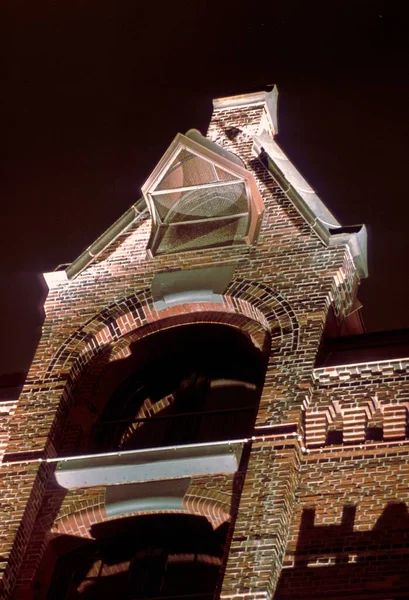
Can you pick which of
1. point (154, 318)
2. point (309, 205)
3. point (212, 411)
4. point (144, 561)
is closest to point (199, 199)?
point (309, 205)

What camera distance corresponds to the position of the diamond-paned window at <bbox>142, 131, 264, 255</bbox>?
19.6 metres

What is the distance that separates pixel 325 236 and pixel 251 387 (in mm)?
2210

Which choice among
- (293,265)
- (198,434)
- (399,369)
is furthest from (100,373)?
(399,369)

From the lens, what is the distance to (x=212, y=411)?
59.2 ft

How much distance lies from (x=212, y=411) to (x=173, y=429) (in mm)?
537

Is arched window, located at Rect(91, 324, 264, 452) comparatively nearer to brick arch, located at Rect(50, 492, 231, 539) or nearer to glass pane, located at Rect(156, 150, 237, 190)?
brick arch, located at Rect(50, 492, 231, 539)

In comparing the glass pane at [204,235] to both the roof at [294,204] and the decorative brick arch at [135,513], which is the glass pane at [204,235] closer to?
the roof at [294,204]

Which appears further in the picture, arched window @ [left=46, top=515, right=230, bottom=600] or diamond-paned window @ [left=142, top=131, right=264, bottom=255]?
diamond-paned window @ [left=142, top=131, right=264, bottom=255]

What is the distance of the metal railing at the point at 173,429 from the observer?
697 inches

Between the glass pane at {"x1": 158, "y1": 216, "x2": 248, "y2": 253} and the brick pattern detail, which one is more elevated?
the glass pane at {"x1": 158, "y1": 216, "x2": 248, "y2": 253}

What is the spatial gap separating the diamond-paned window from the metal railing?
8.33 feet

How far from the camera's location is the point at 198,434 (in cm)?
1777

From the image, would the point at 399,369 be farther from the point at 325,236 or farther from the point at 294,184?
the point at 294,184

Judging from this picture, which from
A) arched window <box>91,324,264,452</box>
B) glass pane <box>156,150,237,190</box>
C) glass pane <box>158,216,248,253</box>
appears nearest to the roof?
glass pane <box>156,150,237,190</box>
